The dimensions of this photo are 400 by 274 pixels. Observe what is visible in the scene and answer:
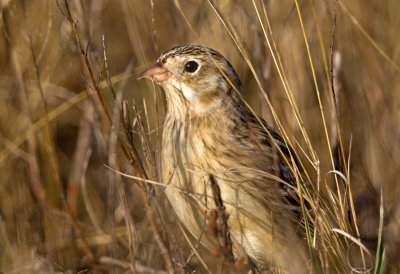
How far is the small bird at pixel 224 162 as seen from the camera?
163 inches

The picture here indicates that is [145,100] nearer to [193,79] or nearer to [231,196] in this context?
[193,79]

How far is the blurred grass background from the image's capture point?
511 centimetres

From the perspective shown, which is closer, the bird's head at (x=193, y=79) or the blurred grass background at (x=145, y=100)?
the bird's head at (x=193, y=79)

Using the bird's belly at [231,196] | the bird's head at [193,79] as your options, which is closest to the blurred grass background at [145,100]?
the bird's head at [193,79]

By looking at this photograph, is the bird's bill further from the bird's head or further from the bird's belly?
the bird's belly

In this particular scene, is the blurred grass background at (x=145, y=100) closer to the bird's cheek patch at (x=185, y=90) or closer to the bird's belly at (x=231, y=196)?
the bird's cheek patch at (x=185, y=90)

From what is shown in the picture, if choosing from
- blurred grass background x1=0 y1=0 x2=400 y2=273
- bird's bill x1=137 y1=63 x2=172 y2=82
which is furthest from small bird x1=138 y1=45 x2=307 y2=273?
blurred grass background x1=0 y1=0 x2=400 y2=273

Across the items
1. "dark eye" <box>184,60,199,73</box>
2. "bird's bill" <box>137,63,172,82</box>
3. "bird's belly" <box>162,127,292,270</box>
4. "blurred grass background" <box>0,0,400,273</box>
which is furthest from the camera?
"blurred grass background" <box>0,0,400,273</box>

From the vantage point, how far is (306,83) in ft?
19.6

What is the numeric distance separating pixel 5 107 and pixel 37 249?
1.46m

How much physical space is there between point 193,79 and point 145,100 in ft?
3.86

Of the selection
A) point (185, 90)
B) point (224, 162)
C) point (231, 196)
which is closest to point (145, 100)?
point (185, 90)

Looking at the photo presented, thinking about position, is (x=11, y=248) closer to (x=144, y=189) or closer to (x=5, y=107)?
(x=144, y=189)

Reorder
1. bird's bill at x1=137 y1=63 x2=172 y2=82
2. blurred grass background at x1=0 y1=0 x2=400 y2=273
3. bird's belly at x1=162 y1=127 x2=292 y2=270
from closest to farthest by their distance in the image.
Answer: bird's belly at x1=162 y1=127 x2=292 y2=270, bird's bill at x1=137 y1=63 x2=172 y2=82, blurred grass background at x1=0 y1=0 x2=400 y2=273
